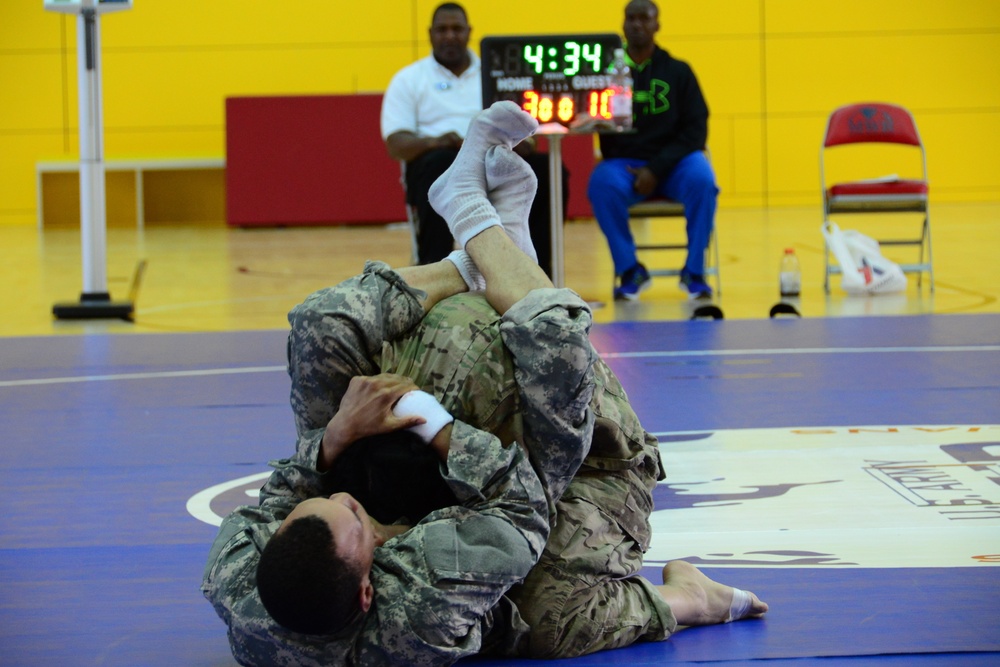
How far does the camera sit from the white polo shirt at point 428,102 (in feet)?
19.8

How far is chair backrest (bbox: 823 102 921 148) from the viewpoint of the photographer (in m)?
6.86

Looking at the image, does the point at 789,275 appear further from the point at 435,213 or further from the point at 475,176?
the point at 475,176

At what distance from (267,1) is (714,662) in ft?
36.7

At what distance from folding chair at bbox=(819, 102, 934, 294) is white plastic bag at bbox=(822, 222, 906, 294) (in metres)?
0.07

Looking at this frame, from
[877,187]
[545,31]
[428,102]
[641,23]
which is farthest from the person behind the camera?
[545,31]

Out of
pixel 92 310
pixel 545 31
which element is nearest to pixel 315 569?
pixel 92 310

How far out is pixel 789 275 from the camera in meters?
6.12

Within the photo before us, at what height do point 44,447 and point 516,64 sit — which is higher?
point 516,64

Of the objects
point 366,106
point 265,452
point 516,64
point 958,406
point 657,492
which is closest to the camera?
point 657,492

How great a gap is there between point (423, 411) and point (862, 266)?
5.05m

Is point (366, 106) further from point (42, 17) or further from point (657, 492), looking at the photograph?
point (657, 492)

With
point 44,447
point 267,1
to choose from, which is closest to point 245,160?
point 267,1

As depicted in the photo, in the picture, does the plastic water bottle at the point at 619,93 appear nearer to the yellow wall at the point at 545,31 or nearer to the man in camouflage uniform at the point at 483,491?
the man in camouflage uniform at the point at 483,491

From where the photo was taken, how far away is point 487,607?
180 cm
